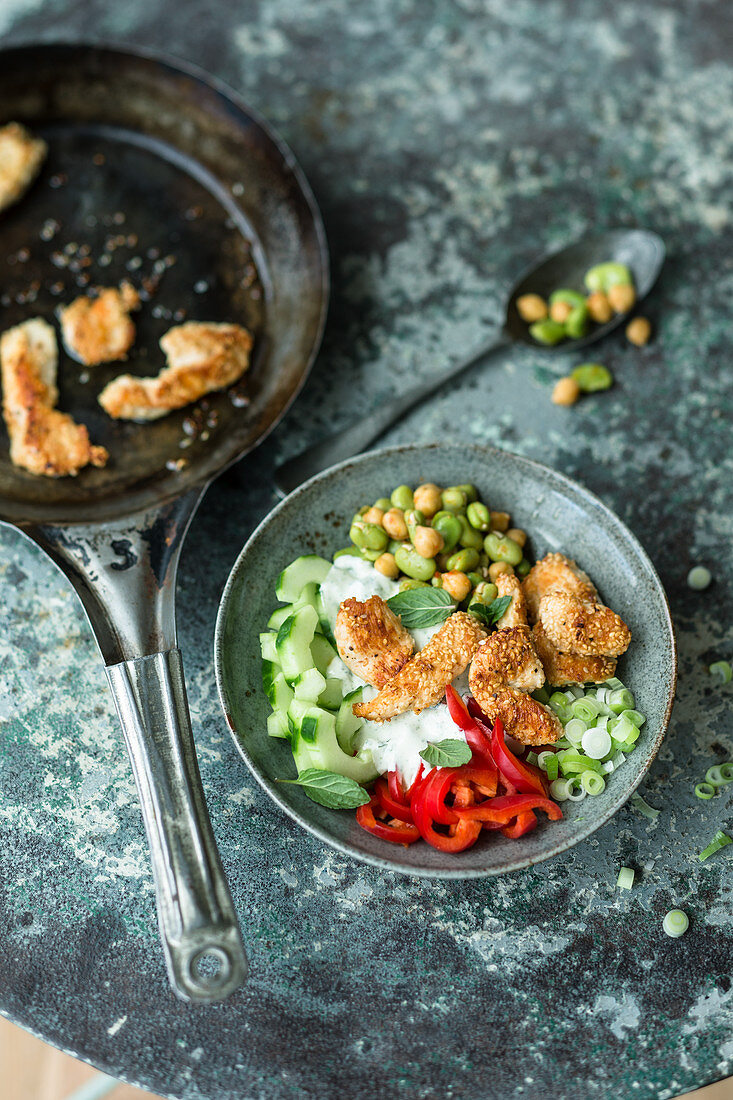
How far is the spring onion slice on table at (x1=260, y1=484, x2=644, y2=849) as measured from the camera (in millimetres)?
2320

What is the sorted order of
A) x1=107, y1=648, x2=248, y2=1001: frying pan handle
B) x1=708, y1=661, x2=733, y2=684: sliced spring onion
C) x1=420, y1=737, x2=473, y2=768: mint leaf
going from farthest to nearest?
x1=708, y1=661, x2=733, y2=684: sliced spring onion → x1=420, y1=737, x2=473, y2=768: mint leaf → x1=107, y1=648, x2=248, y2=1001: frying pan handle

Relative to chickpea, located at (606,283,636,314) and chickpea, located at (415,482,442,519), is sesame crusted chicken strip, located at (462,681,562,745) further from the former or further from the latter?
chickpea, located at (606,283,636,314)

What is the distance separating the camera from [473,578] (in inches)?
103

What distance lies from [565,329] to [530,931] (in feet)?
6.41

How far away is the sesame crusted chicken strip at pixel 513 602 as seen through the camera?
245 cm

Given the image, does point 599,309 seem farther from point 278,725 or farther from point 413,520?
point 278,725

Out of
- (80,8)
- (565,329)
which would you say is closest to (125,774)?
(565,329)

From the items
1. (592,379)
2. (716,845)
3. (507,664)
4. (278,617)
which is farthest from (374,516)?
(716,845)

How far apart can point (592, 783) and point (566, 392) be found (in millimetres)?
1341

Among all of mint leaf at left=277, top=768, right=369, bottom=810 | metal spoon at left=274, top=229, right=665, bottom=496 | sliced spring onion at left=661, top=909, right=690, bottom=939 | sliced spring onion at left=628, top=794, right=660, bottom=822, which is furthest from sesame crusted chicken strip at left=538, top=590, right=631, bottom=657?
metal spoon at left=274, top=229, right=665, bottom=496

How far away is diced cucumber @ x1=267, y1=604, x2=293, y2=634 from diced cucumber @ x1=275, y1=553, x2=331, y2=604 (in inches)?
1.0

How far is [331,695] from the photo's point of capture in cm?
246

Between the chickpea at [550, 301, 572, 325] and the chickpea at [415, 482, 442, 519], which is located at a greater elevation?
the chickpea at [550, 301, 572, 325]

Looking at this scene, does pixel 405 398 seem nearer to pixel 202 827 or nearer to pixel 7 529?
pixel 7 529
